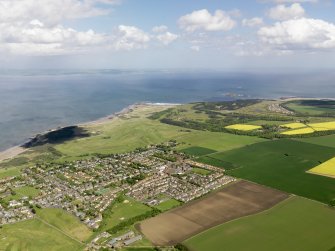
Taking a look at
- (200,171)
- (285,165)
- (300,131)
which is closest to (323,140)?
(300,131)

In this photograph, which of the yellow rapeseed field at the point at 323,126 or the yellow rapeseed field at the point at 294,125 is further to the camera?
the yellow rapeseed field at the point at 294,125

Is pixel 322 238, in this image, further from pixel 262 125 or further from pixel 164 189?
pixel 262 125

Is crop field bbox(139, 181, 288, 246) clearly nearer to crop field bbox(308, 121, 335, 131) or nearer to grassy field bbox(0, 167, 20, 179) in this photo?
grassy field bbox(0, 167, 20, 179)

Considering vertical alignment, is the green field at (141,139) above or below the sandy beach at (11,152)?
above

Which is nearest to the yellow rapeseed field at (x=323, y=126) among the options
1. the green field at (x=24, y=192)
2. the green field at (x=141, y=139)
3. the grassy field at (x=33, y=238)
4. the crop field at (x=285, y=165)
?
the crop field at (x=285, y=165)

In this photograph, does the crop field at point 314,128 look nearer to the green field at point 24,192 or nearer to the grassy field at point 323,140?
the grassy field at point 323,140

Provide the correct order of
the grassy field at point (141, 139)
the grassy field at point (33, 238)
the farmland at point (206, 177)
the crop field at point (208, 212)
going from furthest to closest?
the grassy field at point (141, 139)
the farmland at point (206, 177)
the crop field at point (208, 212)
the grassy field at point (33, 238)

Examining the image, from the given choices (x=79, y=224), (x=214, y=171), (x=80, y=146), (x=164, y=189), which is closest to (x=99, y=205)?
(x=79, y=224)
